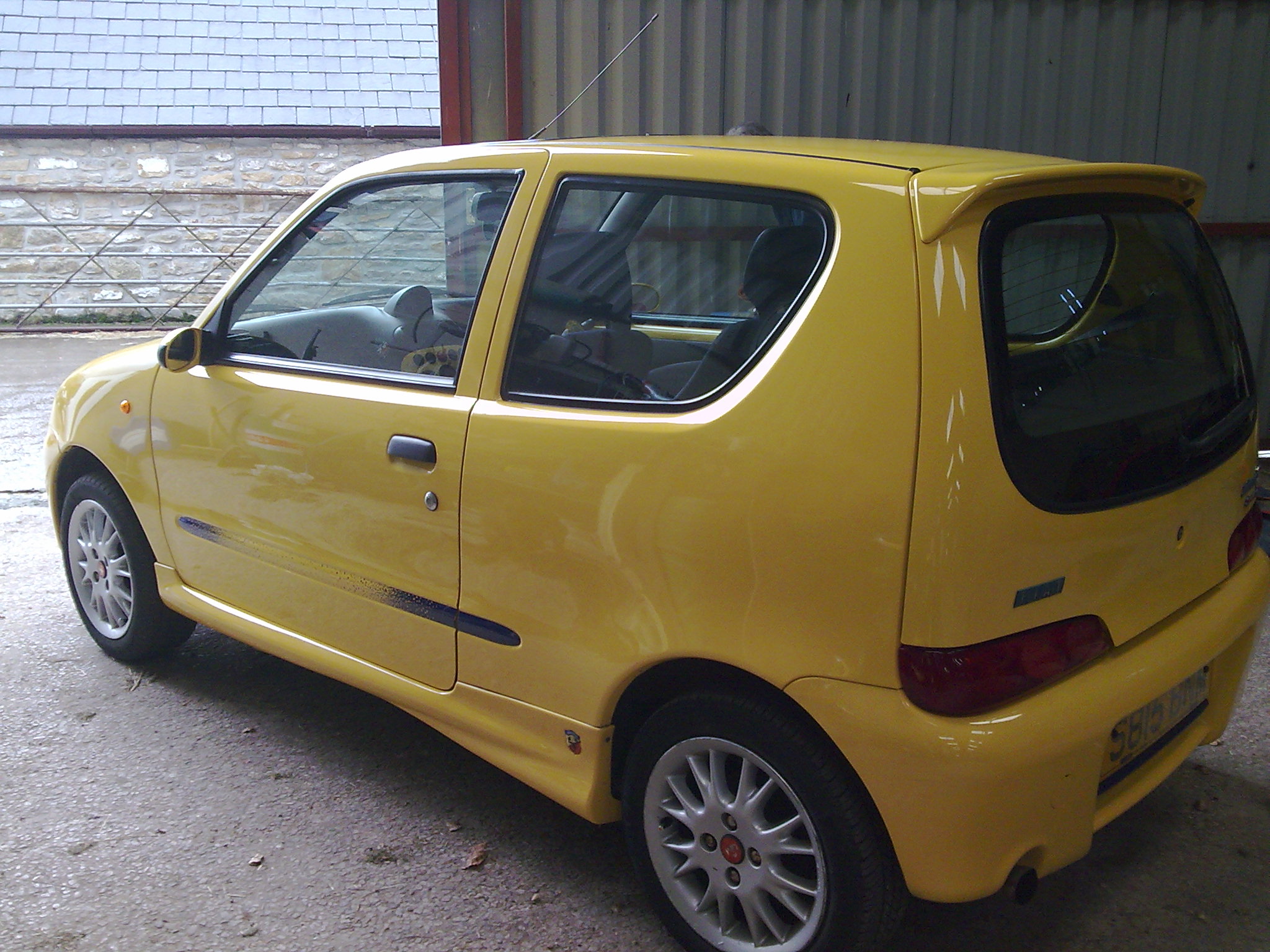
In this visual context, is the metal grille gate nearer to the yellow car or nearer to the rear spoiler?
the yellow car

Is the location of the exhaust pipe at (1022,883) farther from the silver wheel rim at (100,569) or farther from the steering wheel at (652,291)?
the silver wheel rim at (100,569)

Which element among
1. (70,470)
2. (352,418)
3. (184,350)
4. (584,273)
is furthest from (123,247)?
(584,273)

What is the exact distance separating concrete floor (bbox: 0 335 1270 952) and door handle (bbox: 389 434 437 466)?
1010 mm

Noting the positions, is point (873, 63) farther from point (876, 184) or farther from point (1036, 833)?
point (1036, 833)

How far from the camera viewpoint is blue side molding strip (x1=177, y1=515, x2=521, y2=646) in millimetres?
2590

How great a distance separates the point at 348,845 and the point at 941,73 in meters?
5.46

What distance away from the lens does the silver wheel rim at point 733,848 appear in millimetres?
2170

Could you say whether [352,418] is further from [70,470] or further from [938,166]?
[70,470]

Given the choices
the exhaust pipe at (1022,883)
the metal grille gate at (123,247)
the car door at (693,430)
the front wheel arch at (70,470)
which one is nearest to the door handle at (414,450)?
the car door at (693,430)

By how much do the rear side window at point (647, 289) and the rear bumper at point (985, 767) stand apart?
68 cm

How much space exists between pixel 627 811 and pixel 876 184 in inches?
55.2

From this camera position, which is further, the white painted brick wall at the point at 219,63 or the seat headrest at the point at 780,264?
the white painted brick wall at the point at 219,63

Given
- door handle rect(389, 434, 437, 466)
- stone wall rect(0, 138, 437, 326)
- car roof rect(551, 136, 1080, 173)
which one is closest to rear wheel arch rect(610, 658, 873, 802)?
door handle rect(389, 434, 437, 466)

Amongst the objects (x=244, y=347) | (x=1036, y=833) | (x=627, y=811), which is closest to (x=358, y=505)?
(x=244, y=347)
